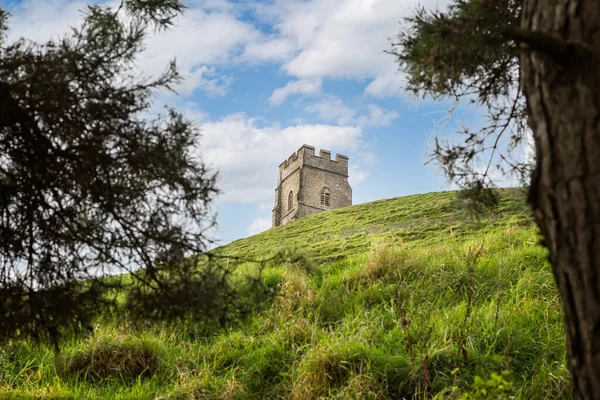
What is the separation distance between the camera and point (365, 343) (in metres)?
5.16

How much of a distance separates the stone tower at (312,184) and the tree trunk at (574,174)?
37.2 metres

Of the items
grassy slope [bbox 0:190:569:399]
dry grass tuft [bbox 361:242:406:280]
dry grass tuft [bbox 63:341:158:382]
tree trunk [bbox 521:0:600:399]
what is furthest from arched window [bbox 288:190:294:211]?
tree trunk [bbox 521:0:600:399]

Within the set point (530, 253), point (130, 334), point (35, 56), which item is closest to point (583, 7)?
point (35, 56)

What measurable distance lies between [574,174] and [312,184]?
125 feet

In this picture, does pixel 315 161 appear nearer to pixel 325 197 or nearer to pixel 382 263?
pixel 325 197

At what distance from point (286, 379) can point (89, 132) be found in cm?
294

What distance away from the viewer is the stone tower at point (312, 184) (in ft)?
131

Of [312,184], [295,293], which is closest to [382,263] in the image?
[295,293]

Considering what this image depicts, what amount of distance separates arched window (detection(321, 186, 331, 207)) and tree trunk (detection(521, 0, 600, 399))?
3838 centimetres

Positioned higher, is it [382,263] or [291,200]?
[291,200]

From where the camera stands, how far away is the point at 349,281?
285 inches

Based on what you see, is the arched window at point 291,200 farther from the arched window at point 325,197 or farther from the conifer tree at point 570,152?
the conifer tree at point 570,152

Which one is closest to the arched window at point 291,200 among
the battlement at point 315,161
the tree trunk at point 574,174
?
the battlement at point 315,161

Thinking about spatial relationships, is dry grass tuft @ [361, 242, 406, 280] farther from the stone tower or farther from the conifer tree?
the stone tower
